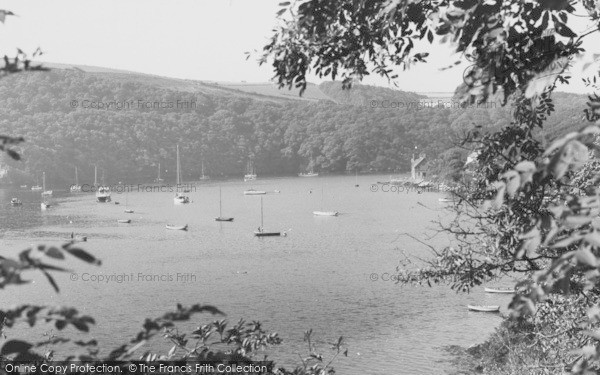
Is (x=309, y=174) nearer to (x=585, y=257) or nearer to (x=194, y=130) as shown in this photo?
(x=194, y=130)

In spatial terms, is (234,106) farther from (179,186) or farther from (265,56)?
(265,56)

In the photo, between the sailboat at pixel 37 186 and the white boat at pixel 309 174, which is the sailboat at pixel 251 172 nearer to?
the white boat at pixel 309 174

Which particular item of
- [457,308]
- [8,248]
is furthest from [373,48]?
[8,248]

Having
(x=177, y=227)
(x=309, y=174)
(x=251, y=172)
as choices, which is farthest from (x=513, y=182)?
(x=251, y=172)

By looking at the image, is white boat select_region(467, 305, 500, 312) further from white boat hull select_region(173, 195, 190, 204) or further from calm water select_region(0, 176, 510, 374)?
white boat hull select_region(173, 195, 190, 204)

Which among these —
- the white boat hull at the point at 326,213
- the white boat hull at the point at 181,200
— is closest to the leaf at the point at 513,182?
the white boat hull at the point at 326,213

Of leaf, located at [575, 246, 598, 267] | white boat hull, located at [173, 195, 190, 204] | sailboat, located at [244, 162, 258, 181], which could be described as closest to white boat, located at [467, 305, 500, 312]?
leaf, located at [575, 246, 598, 267]

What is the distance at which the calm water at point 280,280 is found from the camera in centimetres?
2652

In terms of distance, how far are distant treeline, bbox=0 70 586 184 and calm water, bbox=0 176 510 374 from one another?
44.4 meters

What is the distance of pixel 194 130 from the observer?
14988 centimetres

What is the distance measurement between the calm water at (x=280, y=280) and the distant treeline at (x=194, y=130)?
44389mm

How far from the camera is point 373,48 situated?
18.7ft

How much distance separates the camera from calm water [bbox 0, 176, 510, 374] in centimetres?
2652

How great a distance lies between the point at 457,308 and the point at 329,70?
2705cm
